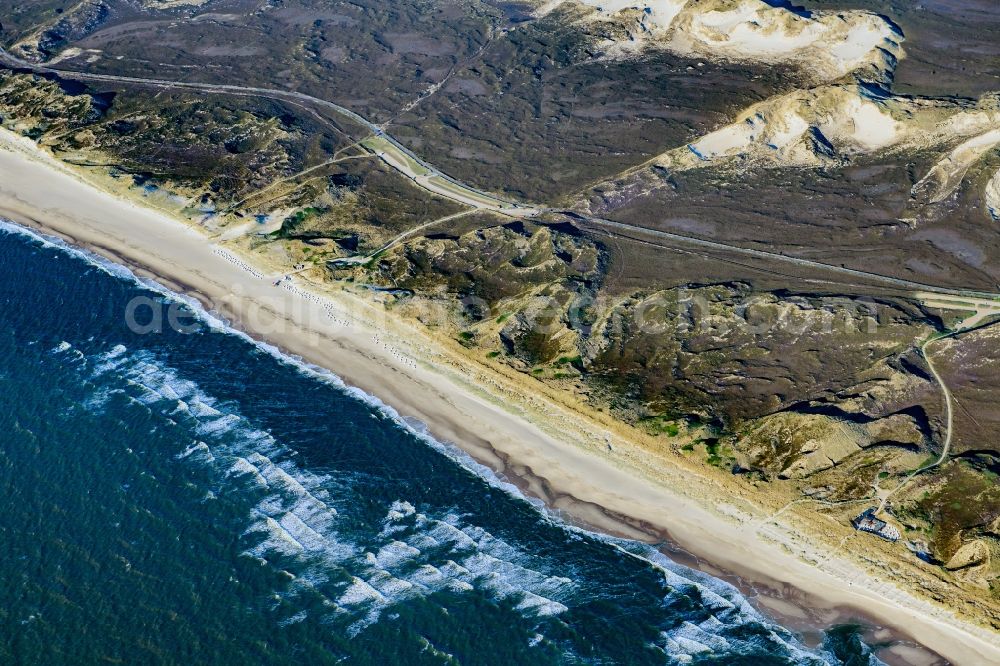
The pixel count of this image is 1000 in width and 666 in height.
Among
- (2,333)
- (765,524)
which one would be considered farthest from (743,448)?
(2,333)

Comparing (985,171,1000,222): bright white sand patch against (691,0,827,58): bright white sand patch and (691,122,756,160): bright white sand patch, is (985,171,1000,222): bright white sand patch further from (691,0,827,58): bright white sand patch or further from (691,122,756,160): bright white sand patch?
(691,0,827,58): bright white sand patch

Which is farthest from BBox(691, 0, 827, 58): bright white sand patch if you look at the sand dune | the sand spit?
the sand dune

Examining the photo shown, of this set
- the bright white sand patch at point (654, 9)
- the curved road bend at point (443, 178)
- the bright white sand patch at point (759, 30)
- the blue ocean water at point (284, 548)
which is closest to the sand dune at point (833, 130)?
the curved road bend at point (443, 178)

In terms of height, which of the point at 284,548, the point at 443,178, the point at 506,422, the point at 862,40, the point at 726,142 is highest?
the point at 862,40

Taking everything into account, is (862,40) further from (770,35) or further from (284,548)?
(284,548)

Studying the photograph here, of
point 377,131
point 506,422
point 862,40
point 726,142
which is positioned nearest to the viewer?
point 506,422

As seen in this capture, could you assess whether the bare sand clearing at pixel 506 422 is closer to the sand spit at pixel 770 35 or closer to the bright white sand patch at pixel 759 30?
the sand spit at pixel 770 35

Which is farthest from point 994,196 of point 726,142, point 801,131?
point 726,142
